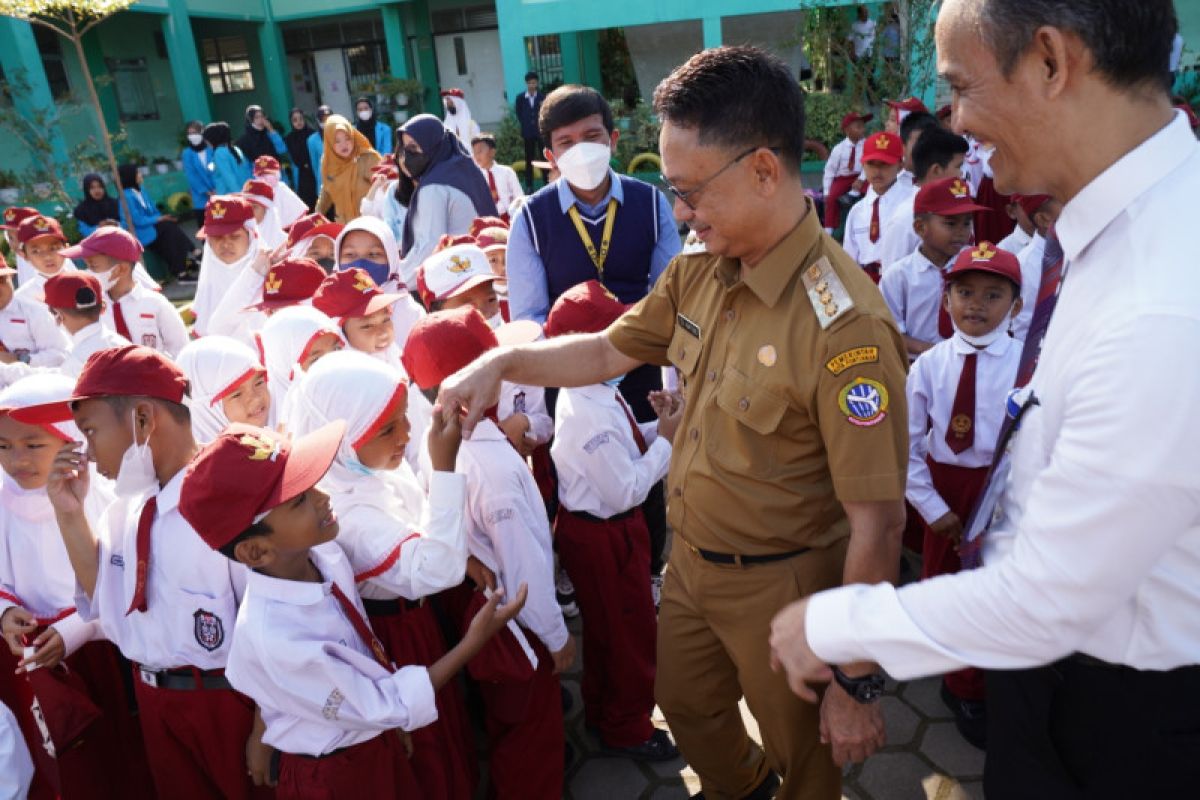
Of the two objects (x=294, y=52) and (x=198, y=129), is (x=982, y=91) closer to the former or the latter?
(x=198, y=129)

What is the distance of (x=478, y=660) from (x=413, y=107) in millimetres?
19403

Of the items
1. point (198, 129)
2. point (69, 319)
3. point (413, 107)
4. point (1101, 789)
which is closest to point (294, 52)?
point (413, 107)

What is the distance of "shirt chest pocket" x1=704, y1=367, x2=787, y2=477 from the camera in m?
1.78

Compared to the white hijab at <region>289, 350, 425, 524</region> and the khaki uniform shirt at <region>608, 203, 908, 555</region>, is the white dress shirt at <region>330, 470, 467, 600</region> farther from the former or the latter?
the khaki uniform shirt at <region>608, 203, 908, 555</region>

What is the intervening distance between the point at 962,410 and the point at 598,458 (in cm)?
140

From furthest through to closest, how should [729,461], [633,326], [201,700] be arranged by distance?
[633,326] < [201,700] < [729,461]

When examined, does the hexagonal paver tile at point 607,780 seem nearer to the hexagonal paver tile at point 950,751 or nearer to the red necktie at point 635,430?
the hexagonal paver tile at point 950,751

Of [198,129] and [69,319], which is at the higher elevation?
[198,129]

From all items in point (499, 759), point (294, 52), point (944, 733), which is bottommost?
point (944, 733)

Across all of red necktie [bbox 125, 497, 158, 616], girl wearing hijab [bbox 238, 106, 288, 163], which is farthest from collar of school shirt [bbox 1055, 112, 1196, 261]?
girl wearing hijab [bbox 238, 106, 288, 163]

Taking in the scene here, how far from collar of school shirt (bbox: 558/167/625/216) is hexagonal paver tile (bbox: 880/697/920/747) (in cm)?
228

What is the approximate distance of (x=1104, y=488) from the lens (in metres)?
1.07

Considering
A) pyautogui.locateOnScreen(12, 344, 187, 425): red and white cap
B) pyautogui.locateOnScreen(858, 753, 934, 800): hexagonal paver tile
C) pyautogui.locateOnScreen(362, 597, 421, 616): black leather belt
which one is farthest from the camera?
pyautogui.locateOnScreen(858, 753, 934, 800): hexagonal paver tile

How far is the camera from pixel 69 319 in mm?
3971
